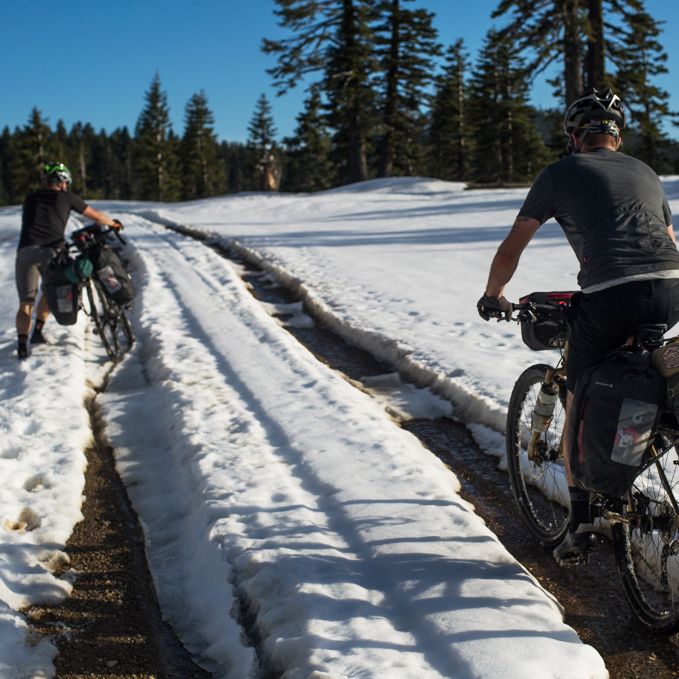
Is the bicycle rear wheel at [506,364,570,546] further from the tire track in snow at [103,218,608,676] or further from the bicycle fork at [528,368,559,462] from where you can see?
the tire track in snow at [103,218,608,676]

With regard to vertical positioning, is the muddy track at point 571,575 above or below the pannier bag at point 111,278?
below

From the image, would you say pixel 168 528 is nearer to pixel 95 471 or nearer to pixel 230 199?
pixel 95 471

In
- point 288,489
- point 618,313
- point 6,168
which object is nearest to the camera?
point 618,313

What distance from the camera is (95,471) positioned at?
5.45m

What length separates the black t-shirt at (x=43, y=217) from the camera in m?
8.32

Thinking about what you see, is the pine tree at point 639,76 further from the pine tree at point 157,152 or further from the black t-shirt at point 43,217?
the pine tree at point 157,152

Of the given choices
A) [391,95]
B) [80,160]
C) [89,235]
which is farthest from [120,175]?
[89,235]

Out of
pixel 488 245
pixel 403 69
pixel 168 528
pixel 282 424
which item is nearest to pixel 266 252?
pixel 488 245

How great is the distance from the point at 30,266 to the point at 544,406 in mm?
6384

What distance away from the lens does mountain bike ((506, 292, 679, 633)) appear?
3.16 meters

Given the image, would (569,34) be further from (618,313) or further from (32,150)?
(32,150)

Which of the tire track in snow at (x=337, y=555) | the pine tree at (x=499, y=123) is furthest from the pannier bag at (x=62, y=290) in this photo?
the pine tree at (x=499, y=123)

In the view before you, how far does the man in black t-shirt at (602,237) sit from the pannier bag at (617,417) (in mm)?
168

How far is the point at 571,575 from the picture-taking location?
3936 millimetres
